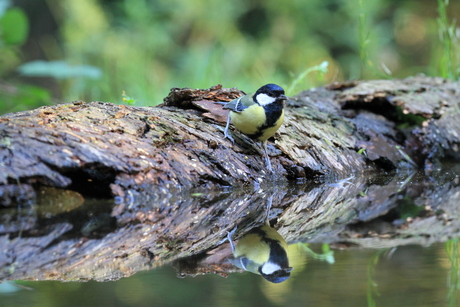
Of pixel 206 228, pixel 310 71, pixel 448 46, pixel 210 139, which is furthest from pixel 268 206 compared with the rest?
pixel 448 46

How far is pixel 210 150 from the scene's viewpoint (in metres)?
2.92

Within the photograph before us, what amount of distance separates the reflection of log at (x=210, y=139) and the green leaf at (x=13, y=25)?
1.95 ft

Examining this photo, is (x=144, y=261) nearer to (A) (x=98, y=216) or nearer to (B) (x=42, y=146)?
(A) (x=98, y=216)

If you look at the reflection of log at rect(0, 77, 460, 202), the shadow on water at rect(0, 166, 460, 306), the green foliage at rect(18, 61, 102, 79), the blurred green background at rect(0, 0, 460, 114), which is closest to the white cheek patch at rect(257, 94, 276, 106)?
the reflection of log at rect(0, 77, 460, 202)

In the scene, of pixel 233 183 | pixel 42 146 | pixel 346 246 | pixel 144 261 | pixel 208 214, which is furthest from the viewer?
pixel 233 183

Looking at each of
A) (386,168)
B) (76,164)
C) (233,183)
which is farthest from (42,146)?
(386,168)

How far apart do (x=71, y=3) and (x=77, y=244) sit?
797 cm

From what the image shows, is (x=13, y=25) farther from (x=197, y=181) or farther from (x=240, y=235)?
(x=240, y=235)

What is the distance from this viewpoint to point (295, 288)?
130 cm

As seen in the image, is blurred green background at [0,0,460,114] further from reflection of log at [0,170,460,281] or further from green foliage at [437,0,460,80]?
reflection of log at [0,170,460,281]

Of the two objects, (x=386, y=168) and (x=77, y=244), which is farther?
(x=386, y=168)

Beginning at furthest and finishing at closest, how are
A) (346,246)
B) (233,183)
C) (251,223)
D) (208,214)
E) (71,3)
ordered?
(71,3)
(233,183)
(208,214)
(251,223)
(346,246)

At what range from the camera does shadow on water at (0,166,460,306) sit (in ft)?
4.72

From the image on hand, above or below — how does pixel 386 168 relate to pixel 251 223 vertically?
above
